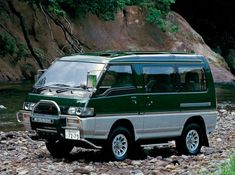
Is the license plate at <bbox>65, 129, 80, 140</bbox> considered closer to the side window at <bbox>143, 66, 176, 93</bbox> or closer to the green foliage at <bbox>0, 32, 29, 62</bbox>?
the side window at <bbox>143, 66, 176, 93</bbox>

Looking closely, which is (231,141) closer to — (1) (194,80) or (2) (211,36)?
(1) (194,80)

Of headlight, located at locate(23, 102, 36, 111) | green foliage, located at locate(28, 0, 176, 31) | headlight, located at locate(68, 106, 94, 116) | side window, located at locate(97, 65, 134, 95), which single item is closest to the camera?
headlight, located at locate(68, 106, 94, 116)

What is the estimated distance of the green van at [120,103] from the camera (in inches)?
518

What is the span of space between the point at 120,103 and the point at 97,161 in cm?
127

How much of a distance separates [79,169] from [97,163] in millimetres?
882

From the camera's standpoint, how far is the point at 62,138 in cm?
1321

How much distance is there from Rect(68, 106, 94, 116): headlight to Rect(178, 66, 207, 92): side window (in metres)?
2.73

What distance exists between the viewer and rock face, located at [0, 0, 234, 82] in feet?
118

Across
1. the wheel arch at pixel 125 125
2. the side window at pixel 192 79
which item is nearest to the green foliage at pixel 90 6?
the side window at pixel 192 79

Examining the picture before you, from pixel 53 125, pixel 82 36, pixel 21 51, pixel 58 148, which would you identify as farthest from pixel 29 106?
pixel 82 36

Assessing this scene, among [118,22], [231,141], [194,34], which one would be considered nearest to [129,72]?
[231,141]

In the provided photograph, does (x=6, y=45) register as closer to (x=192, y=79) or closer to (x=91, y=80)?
(x=192, y=79)

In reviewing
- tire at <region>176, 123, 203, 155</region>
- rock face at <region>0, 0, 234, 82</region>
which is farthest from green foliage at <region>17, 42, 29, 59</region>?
tire at <region>176, 123, 203, 155</region>

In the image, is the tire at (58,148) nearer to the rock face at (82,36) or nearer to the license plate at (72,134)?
the license plate at (72,134)
